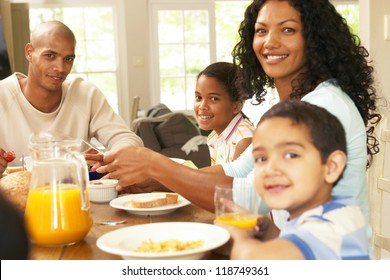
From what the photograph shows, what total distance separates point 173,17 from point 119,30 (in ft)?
1.87

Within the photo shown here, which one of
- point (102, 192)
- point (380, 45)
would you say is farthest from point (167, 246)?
point (380, 45)

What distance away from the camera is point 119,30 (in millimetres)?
5172

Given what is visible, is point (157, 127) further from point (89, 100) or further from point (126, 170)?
point (126, 170)

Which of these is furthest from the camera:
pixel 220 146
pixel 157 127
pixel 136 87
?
pixel 136 87

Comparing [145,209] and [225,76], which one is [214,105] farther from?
[145,209]

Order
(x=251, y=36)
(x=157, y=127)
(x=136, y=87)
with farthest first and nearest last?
(x=136, y=87), (x=157, y=127), (x=251, y=36)

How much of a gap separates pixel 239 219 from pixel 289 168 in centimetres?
11

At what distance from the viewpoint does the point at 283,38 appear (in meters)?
1.04

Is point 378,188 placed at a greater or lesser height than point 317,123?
lesser

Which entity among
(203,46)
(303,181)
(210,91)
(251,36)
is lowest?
(303,181)

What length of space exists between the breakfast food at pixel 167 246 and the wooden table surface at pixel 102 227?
0.10ft

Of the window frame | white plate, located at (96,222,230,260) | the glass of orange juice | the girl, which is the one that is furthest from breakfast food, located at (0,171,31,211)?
the window frame

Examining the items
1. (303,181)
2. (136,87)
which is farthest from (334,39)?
(136,87)

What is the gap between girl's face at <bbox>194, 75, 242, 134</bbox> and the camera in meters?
1.71
